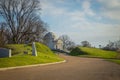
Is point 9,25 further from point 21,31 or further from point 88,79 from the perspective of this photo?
point 88,79

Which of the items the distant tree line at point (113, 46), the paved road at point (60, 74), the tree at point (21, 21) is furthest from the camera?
the distant tree line at point (113, 46)

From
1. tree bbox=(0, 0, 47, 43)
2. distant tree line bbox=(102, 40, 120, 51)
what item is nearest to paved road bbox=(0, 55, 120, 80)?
tree bbox=(0, 0, 47, 43)

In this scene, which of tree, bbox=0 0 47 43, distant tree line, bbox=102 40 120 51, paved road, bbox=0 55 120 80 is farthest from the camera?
distant tree line, bbox=102 40 120 51

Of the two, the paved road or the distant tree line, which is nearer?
the paved road

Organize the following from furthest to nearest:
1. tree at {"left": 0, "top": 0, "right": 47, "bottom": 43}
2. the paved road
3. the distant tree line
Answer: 1. the distant tree line
2. tree at {"left": 0, "top": 0, "right": 47, "bottom": 43}
3. the paved road

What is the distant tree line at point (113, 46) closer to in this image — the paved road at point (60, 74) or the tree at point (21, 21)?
the tree at point (21, 21)

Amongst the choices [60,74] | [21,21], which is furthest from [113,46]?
[60,74]

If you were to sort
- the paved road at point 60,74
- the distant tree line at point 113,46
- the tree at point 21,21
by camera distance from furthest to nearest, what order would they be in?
the distant tree line at point 113,46
the tree at point 21,21
the paved road at point 60,74

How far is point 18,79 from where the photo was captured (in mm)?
13555

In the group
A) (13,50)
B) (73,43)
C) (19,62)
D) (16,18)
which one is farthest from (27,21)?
(73,43)

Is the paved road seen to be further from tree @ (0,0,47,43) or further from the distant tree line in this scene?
the distant tree line

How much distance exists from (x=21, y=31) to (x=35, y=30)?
3.96m

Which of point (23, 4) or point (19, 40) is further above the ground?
point (23, 4)

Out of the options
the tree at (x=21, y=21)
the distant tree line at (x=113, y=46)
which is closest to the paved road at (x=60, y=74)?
the tree at (x=21, y=21)
